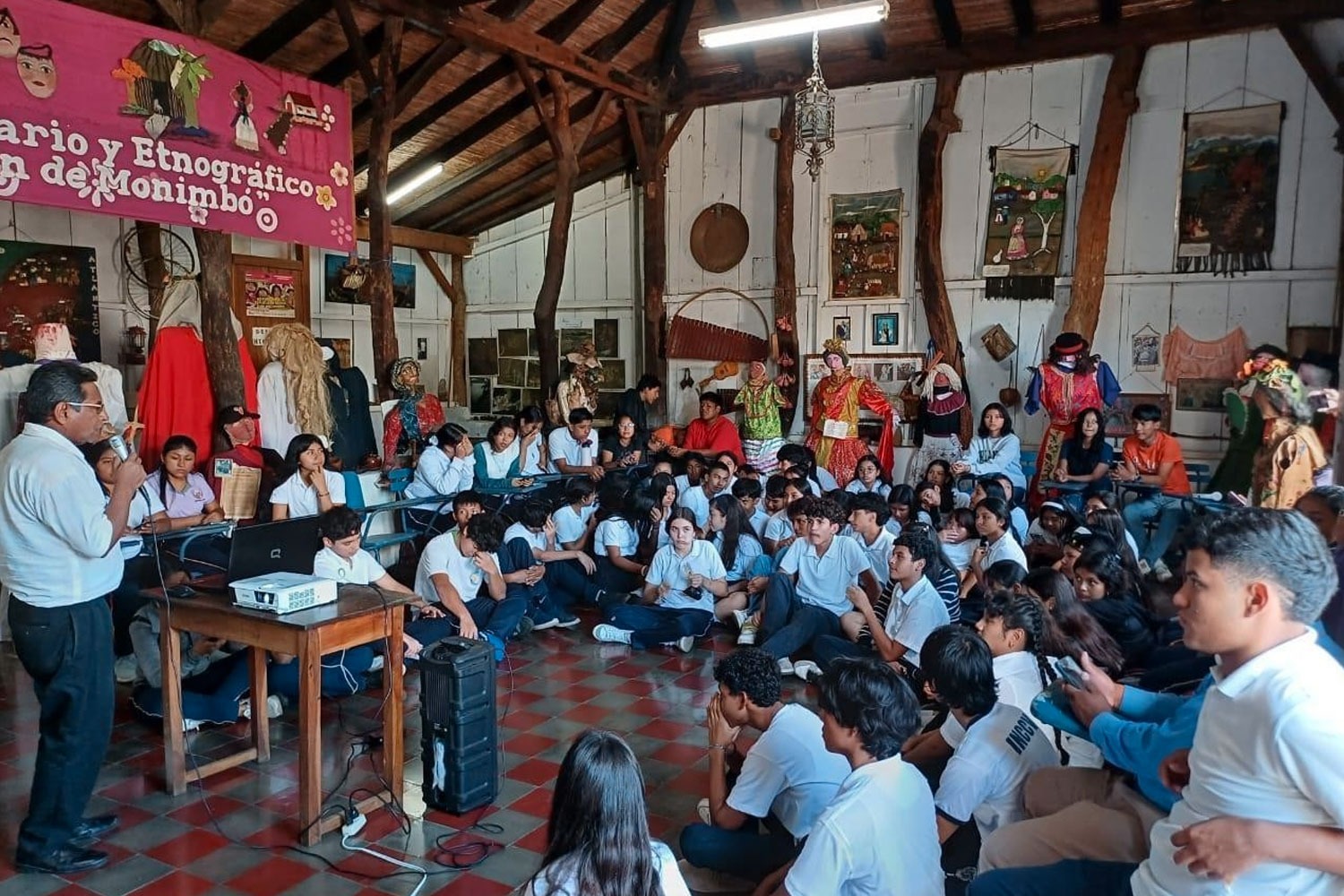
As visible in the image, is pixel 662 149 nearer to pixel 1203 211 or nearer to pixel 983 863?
pixel 1203 211

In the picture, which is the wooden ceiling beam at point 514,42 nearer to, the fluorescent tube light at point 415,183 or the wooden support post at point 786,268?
the wooden support post at point 786,268

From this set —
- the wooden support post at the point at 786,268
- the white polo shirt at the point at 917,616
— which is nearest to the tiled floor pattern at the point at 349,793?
the white polo shirt at the point at 917,616

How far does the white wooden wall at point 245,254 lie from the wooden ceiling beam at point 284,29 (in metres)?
1.97

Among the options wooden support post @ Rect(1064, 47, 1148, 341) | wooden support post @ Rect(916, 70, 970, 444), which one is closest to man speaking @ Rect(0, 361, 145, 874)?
wooden support post @ Rect(916, 70, 970, 444)

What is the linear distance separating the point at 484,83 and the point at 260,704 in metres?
6.83

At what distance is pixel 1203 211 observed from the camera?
27.5 feet

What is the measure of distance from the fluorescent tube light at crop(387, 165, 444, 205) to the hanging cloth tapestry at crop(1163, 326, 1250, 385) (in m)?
7.61

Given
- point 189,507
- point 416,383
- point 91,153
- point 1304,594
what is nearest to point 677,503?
point 416,383

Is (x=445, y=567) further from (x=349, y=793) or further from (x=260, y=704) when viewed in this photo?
(x=349, y=793)

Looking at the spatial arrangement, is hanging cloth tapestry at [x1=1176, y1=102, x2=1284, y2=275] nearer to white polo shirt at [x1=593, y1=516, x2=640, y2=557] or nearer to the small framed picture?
the small framed picture

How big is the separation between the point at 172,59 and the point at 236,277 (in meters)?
4.05

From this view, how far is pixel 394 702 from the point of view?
141 inches

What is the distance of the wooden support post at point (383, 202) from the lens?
7.63 metres

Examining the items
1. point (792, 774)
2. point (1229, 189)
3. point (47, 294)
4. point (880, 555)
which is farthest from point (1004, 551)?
point (47, 294)
